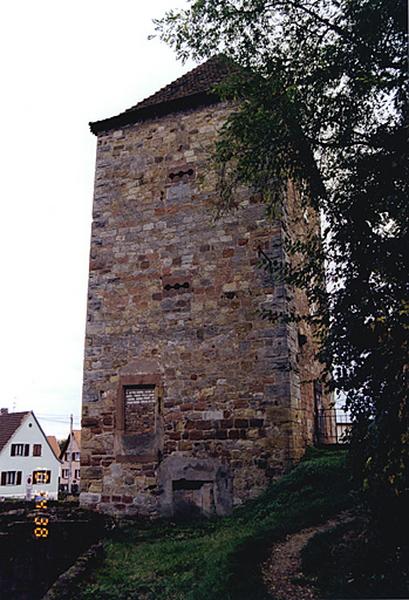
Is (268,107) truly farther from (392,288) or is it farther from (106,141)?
(106,141)

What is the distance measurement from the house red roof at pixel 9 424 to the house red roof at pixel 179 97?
2658 centimetres

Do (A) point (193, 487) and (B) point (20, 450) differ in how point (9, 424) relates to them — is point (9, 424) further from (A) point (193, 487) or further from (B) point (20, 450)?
(A) point (193, 487)

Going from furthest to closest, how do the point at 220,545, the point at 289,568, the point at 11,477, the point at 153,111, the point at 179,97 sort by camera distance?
the point at 11,477
the point at 153,111
the point at 179,97
the point at 220,545
the point at 289,568

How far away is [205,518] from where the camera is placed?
340 inches

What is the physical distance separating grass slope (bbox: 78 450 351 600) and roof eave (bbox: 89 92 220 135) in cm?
703

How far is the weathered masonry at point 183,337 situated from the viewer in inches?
345

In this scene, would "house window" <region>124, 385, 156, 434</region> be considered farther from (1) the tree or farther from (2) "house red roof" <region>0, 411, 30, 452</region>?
(2) "house red roof" <region>0, 411, 30, 452</region>

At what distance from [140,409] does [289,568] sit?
4.85 meters

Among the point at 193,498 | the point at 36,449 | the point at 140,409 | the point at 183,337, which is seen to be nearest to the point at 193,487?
the point at 193,498

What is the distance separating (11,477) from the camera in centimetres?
3341

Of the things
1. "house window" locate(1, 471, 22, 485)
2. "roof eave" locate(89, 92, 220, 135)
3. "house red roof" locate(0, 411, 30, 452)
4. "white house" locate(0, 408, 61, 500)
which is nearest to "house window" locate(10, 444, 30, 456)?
"white house" locate(0, 408, 61, 500)

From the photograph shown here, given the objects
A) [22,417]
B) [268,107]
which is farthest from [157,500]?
[22,417]

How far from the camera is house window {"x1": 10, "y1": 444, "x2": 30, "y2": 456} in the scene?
3350 centimetres

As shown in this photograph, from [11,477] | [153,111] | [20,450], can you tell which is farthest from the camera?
[20,450]
